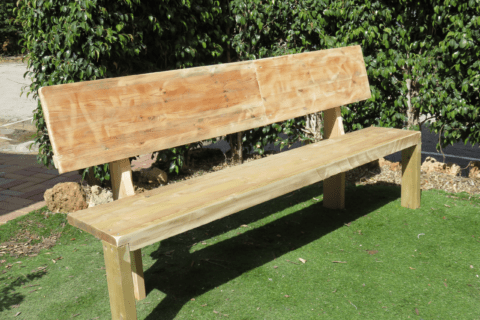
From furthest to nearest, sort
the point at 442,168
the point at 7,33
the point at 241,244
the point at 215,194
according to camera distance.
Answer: the point at 7,33 < the point at 442,168 < the point at 241,244 < the point at 215,194

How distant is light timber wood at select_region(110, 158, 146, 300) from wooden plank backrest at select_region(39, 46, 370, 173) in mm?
82

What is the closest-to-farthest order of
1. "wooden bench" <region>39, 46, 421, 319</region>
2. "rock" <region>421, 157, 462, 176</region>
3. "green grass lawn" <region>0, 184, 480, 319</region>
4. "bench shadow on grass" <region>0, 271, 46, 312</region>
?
"wooden bench" <region>39, 46, 421, 319</region> < "green grass lawn" <region>0, 184, 480, 319</region> < "bench shadow on grass" <region>0, 271, 46, 312</region> < "rock" <region>421, 157, 462, 176</region>

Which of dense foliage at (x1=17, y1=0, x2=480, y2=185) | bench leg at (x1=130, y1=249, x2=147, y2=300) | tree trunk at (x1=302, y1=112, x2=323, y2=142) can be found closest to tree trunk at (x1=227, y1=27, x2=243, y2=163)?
dense foliage at (x1=17, y1=0, x2=480, y2=185)

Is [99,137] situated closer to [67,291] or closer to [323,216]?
[67,291]

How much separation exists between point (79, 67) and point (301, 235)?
7.59 feet

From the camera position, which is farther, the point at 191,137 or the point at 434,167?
the point at 434,167

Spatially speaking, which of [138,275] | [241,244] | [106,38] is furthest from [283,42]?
[138,275]

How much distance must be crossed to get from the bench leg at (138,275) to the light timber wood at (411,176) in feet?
7.66

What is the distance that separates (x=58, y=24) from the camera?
12.9ft

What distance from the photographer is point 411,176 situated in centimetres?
395

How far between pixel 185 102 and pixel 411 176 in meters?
2.06

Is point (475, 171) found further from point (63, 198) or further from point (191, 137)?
point (63, 198)

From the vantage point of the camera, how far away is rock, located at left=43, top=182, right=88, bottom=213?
419 centimetres

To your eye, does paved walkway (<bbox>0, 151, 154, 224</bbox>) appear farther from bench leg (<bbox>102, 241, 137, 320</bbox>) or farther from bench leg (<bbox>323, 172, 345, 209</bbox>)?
bench leg (<bbox>323, 172, 345, 209</bbox>)
